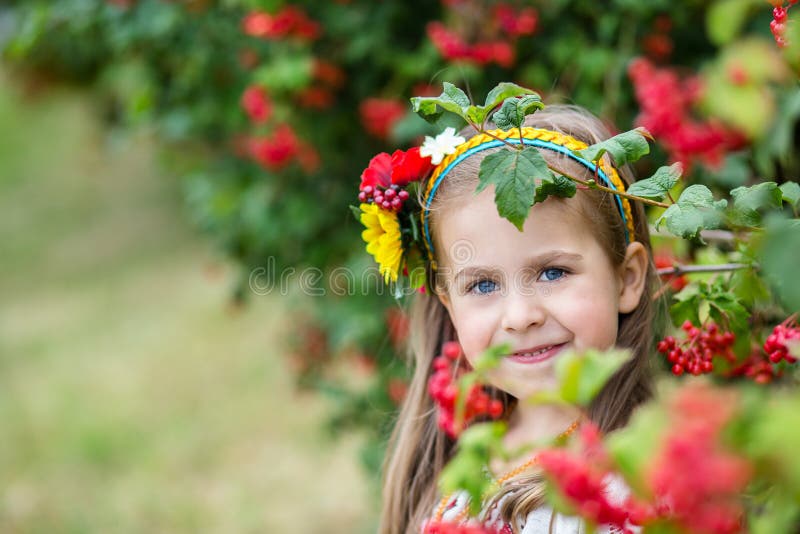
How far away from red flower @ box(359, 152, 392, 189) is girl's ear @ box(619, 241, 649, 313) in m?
0.47

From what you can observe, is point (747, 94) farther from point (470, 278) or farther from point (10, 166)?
point (10, 166)

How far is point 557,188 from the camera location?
4.08 ft

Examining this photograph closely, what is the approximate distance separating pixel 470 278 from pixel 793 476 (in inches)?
37.4

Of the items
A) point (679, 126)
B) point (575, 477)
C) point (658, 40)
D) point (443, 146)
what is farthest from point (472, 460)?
point (658, 40)

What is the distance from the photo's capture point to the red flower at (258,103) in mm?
2951

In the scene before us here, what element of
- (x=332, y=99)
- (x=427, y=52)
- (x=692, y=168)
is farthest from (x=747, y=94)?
(x=332, y=99)

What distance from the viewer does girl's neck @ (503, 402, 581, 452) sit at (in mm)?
1616

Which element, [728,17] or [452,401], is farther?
[728,17]

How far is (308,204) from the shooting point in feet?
10.4

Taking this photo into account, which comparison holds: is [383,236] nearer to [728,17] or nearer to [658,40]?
[728,17]

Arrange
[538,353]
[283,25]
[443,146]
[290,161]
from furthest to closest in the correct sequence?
1. [290,161]
2. [283,25]
3. [538,353]
4. [443,146]

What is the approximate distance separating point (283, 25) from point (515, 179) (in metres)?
1.90

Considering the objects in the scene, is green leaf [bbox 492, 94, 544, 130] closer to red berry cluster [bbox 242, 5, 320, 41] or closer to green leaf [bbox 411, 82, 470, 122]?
green leaf [bbox 411, 82, 470, 122]

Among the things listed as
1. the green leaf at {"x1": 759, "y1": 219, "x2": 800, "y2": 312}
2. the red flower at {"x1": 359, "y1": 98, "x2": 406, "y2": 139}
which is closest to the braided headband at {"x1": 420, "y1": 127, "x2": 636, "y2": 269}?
the green leaf at {"x1": 759, "y1": 219, "x2": 800, "y2": 312}
